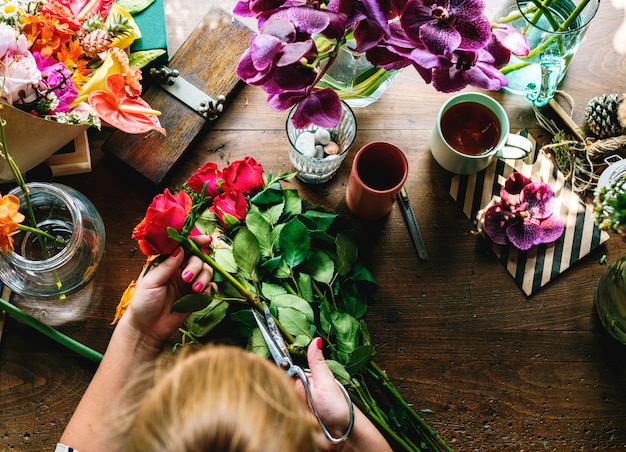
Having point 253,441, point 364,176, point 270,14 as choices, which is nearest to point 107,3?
point 270,14

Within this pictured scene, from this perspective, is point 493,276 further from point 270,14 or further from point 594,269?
point 270,14

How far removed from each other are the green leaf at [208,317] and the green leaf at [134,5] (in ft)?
1.66

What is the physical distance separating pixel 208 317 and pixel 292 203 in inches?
8.3

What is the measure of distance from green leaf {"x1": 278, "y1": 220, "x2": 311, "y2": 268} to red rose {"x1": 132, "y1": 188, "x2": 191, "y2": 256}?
169 mm

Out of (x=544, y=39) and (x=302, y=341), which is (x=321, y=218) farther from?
(x=544, y=39)

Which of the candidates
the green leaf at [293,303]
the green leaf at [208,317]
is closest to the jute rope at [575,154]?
the green leaf at [293,303]

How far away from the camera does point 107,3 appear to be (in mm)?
891

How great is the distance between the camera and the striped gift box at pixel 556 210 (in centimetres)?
96

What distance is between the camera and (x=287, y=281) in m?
0.86

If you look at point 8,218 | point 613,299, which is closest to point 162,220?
point 8,218

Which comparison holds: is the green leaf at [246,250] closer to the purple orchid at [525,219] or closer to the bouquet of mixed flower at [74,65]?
the bouquet of mixed flower at [74,65]

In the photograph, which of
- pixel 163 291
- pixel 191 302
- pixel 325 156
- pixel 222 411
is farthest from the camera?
pixel 325 156

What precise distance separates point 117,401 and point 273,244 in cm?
33

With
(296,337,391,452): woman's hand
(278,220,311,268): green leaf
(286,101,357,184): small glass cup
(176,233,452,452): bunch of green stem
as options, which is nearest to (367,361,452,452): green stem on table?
(176,233,452,452): bunch of green stem
